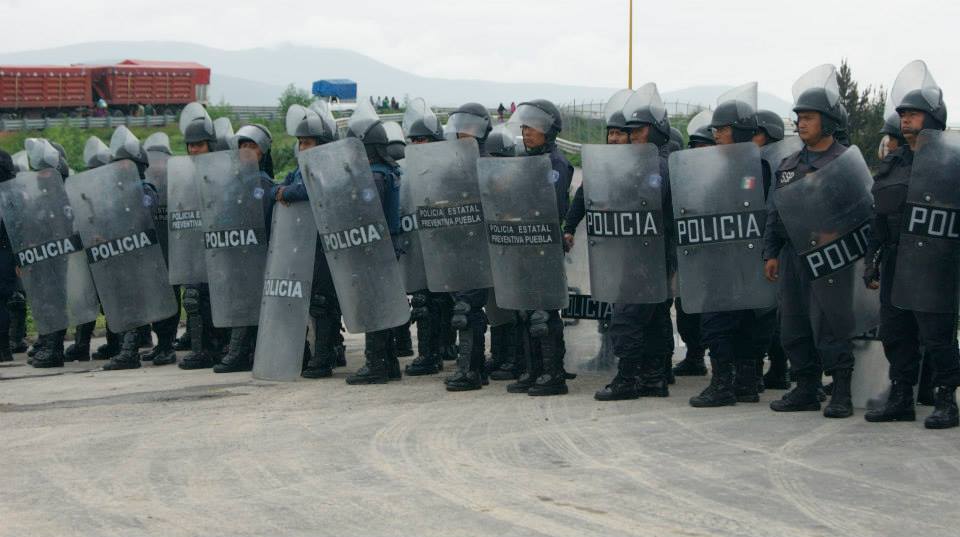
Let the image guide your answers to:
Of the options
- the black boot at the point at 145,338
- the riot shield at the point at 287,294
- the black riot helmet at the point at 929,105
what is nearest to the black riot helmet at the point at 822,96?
the black riot helmet at the point at 929,105

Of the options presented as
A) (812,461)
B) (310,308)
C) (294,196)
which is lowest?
(812,461)

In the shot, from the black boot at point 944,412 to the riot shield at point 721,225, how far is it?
1.40 m

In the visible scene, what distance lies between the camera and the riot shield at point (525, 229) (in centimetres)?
952

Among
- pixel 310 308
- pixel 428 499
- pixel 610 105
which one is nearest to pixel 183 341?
pixel 310 308

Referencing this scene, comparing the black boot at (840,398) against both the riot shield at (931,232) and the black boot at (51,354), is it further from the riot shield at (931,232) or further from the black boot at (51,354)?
the black boot at (51,354)

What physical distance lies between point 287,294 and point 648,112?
3.21 meters

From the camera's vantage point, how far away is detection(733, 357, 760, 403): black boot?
9289 mm

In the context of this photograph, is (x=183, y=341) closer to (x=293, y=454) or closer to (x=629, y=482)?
(x=293, y=454)

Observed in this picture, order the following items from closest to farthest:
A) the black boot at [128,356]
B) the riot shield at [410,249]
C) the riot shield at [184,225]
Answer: the riot shield at [410,249], the riot shield at [184,225], the black boot at [128,356]

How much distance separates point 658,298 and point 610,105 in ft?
4.56

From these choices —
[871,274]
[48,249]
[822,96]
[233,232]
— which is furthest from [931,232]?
[48,249]

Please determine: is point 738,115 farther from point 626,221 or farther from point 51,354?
point 51,354

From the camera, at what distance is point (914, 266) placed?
313 inches

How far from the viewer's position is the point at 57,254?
40.6ft
